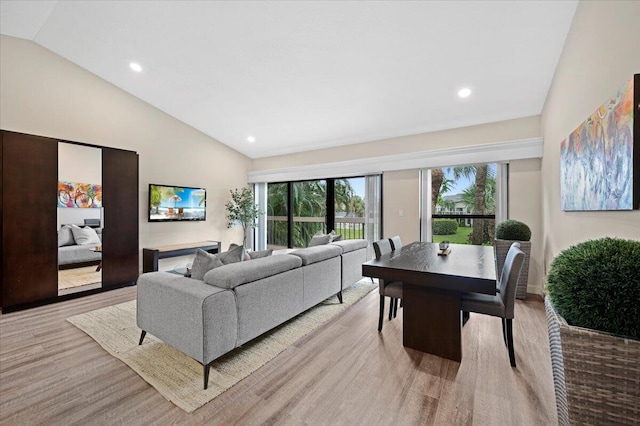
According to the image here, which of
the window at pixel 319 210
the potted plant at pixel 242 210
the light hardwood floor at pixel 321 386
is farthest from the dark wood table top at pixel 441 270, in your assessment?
the potted plant at pixel 242 210

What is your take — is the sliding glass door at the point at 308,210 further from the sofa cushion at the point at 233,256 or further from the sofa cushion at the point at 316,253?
the sofa cushion at the point at 233,256

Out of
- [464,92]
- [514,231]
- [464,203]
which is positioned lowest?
[514,231]

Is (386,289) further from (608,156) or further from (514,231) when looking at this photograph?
(514,231)

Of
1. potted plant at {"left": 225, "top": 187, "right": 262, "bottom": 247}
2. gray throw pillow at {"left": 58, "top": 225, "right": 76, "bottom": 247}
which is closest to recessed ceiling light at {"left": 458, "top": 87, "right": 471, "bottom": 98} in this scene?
potted plant at {"left": 225, "top": 187, "right": 262, "bottom": 247}

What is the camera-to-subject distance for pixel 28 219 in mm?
3354

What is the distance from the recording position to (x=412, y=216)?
470 cm

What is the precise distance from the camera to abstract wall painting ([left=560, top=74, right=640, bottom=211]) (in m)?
1.42

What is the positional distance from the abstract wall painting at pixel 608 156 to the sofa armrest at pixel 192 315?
8.28 ft

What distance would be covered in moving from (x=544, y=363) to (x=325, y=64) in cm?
363

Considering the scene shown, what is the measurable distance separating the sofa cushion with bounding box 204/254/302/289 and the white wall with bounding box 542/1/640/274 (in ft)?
7.67

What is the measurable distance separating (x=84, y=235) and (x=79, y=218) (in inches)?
9.9

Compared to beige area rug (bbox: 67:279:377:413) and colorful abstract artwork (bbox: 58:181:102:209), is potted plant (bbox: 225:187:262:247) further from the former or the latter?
beige area rug (bbox: 67:279:377:413)

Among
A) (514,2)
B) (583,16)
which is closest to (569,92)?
(583,16)

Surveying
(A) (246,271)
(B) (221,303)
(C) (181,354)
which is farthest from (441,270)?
(C) (181,354)
